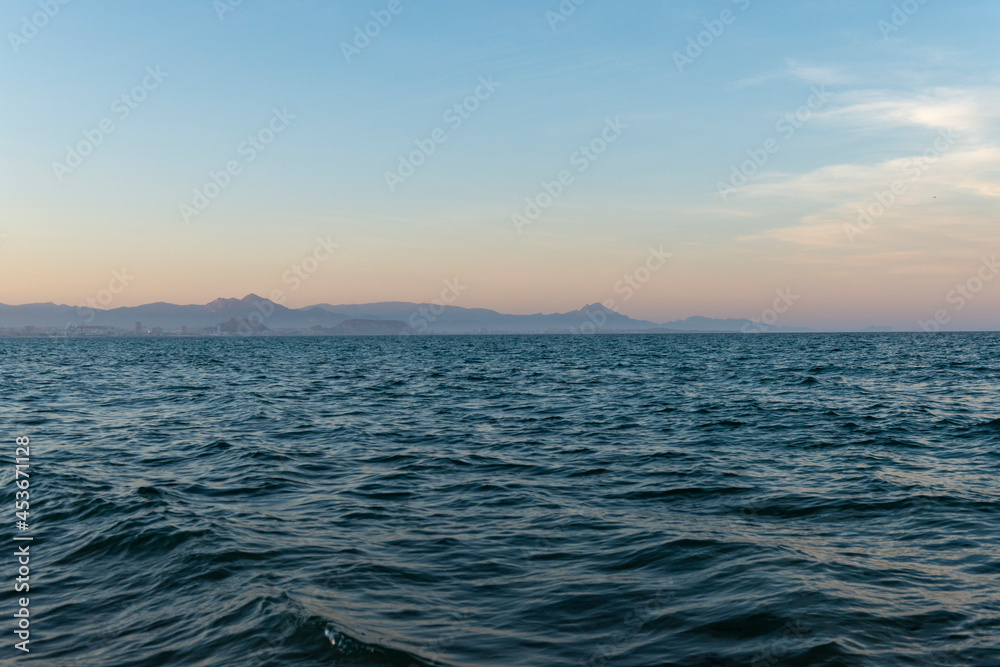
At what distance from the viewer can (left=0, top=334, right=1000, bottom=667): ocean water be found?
7.90 metres

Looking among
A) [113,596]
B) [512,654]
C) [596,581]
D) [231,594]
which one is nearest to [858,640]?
[596,581]

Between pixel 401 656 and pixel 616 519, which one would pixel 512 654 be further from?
pixel 616 519

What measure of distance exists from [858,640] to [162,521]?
11.3 meters

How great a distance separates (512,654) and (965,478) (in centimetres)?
1346

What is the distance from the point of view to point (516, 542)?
1150 cm

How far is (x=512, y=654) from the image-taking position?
24.8ft

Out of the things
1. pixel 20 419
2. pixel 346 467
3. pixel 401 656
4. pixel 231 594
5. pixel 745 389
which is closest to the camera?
pixel 401 656

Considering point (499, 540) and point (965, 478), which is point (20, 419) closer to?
point (499, 540)

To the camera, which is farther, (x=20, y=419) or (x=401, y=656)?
(x=20, y=419)

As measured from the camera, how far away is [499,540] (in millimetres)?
11609

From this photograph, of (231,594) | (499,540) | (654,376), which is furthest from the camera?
(654,376)

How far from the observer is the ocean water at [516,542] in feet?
25.9

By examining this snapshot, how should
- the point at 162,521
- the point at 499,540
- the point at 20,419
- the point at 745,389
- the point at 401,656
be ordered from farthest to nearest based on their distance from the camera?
the point at 745,389 → the point at 20,419 → the point at 162,521 → the point at 499,540 → the point at 401,656

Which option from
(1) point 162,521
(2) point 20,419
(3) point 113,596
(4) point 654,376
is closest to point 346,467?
(1) point 162,521
